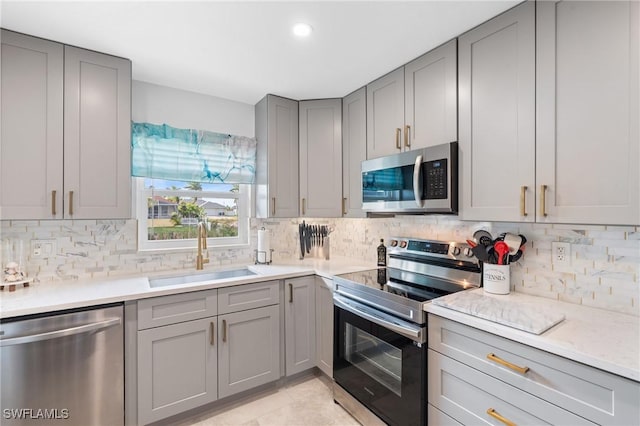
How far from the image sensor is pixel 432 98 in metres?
1.90

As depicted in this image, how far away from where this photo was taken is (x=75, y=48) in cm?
188

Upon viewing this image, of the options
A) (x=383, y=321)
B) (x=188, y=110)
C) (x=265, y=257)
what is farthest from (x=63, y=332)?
(x=188, y=110)

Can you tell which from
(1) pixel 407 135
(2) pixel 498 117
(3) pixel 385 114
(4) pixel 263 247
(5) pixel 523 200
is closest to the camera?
(5) pixel 523 200

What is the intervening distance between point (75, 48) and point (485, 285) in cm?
292

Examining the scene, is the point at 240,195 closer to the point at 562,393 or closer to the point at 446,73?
the point at 446,73

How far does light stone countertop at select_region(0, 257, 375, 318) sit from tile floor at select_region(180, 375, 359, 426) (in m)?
0.89

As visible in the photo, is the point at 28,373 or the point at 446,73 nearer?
the point at 28,373

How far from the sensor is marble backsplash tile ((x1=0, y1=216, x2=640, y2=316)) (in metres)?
1.43

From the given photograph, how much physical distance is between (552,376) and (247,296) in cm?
174

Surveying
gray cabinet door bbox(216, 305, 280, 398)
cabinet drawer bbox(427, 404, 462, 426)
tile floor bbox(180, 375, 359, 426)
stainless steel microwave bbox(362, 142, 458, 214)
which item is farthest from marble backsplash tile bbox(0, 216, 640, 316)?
tile floor bbox(180, 375, 359, 426)

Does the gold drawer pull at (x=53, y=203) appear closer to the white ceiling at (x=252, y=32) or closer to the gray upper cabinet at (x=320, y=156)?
the white ceiling at (x=252, y=32)

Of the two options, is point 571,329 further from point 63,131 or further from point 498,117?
point 63,131

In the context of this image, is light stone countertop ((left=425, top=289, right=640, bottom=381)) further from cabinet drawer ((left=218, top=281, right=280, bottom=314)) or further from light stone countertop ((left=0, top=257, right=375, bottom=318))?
cabinet drawer ((left=218, top=281, right=280, bottom=314))

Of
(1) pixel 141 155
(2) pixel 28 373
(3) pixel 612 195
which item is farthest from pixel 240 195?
(3) pixel 612 195
